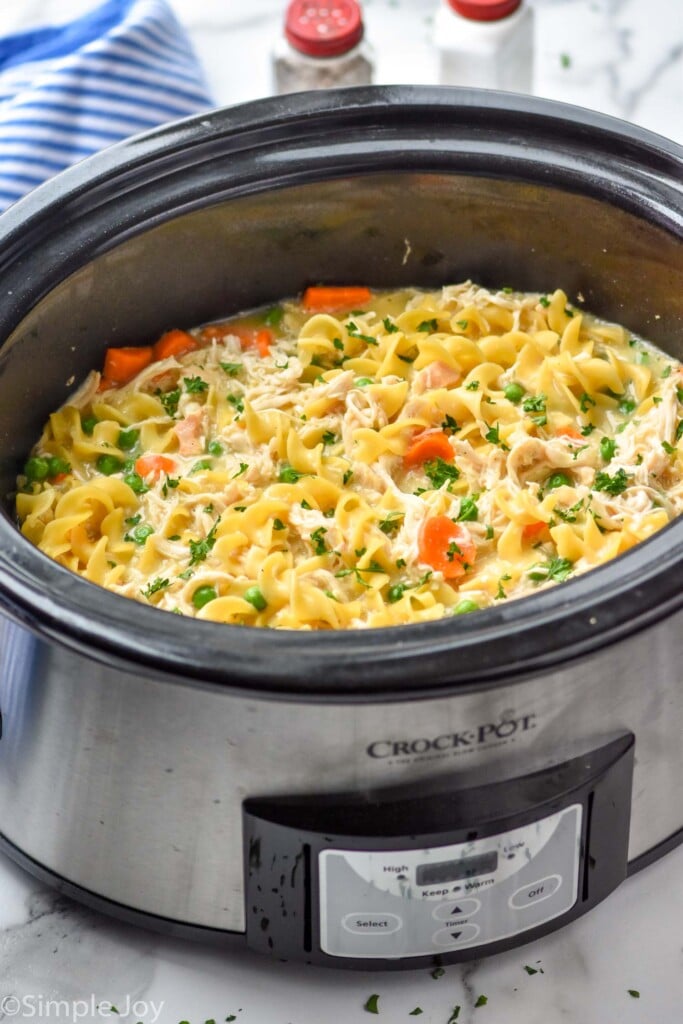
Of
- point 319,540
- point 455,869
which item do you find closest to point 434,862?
point 455,869

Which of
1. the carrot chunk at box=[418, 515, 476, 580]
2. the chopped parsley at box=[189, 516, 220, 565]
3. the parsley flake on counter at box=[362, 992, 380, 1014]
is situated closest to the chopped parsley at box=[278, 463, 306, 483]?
the chopped parsley at box=[189, 516, 220, 565]

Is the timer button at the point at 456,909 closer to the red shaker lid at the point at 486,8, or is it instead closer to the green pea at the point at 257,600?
the green pea at the point at 257,600

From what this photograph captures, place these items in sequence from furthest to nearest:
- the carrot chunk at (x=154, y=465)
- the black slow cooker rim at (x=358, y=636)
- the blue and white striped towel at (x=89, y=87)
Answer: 1. the blue and white striped towel at (x=89, y=87)
2. the carrot chunk at (x=154, y=465)
3. the black slow cooker rim at (x=358, y=636)

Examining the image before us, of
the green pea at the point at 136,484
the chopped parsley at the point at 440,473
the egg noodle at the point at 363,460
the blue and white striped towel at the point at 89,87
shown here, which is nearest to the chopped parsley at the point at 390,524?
the egg noodle at the point at 363,460

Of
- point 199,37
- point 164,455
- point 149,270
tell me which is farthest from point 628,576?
point 199,37

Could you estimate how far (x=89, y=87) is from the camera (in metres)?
3.35

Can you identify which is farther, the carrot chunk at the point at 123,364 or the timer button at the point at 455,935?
the carrot chunk at the point at 123,364

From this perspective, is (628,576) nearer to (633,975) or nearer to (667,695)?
(667,695)

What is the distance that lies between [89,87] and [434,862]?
2224 mm

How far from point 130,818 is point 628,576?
752mm

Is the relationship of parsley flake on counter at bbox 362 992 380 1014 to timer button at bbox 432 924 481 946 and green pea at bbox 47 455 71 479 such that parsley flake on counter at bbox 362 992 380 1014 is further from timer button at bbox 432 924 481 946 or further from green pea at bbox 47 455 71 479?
green pea at bbox 47 455 71 479

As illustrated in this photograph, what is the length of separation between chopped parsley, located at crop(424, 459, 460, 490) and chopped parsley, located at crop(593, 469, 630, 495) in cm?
25

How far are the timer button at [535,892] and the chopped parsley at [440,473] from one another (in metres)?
0.76

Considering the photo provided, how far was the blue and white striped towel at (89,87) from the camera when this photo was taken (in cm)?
326
